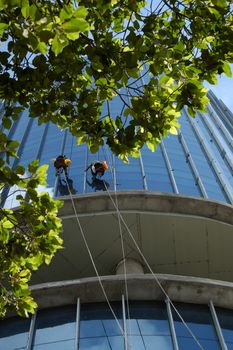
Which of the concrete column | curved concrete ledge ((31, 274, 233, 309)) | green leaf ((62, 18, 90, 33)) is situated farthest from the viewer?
the concrete column

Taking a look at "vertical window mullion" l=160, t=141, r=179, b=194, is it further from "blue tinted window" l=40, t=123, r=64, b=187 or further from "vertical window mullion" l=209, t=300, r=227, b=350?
"vertical window mullion" l=209, t=300, r=227, b=350

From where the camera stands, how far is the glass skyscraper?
1051 cm

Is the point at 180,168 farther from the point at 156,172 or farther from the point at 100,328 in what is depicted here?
the point at 100,328

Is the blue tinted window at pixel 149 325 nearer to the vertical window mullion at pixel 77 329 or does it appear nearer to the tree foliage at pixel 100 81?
the vertical window mullion at pixel 77 329

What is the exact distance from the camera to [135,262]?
1447 cm

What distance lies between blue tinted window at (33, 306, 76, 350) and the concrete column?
308 centimetres

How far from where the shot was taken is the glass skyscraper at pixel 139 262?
1051cm

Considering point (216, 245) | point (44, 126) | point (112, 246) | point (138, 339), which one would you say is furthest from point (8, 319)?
point (44, 126)

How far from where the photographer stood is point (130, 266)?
1416cm

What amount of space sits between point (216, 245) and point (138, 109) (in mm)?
9398

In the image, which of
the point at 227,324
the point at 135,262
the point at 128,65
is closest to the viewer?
the point at 128,65

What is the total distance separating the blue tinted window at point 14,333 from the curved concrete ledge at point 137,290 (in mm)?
597

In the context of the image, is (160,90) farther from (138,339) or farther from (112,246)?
(112,246)

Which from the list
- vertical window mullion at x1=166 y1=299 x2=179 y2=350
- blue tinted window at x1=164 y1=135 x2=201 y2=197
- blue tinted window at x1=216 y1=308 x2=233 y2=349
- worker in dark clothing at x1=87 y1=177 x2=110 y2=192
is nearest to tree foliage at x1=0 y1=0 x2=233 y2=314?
vertical window mullion at x1=166 y1=299 x2=179 y2=350
